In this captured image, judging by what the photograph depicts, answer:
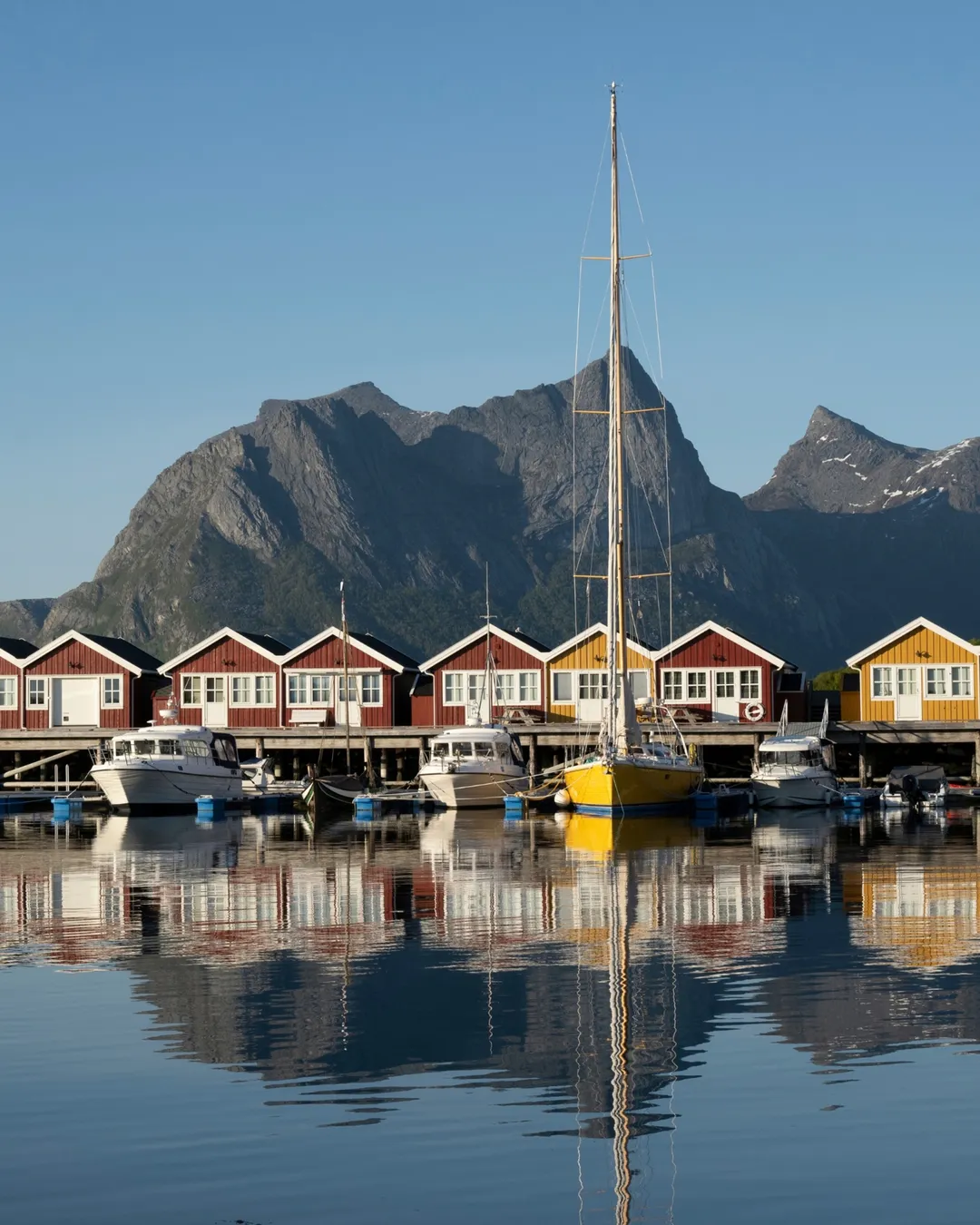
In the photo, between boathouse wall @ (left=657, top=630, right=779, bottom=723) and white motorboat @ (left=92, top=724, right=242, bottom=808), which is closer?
white motorboat @ (left=92, top=724, right=242, bottom=808)

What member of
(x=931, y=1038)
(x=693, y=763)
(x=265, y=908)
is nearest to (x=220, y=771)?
(x=693, y=763)

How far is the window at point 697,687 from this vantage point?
89.0 m

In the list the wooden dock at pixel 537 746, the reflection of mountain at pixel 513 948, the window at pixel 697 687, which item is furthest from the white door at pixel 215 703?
the reflection of mountain at pixel 513 948

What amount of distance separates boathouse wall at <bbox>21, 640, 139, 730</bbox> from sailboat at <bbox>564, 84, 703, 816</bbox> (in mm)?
37627

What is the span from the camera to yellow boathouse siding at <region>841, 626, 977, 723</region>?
Answer: 86.5 meters

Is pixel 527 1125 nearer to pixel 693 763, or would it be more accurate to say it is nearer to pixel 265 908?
pixel 265 908

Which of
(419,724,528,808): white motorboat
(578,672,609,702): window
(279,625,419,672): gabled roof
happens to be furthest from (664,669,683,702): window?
(279,625,419,672): gabled roof

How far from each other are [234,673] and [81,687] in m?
9.41

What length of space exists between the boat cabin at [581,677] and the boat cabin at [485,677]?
69 centimetres

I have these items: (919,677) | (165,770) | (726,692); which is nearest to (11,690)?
(165,770)

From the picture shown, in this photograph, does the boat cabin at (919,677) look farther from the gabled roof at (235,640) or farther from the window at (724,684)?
the gabled roof at (235,640)

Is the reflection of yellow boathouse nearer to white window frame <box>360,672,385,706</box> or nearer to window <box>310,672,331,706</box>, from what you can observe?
white window frame <box>360,672,385,706</box>

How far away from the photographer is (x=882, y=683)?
288ft

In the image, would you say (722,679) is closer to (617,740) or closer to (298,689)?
(298,689)
